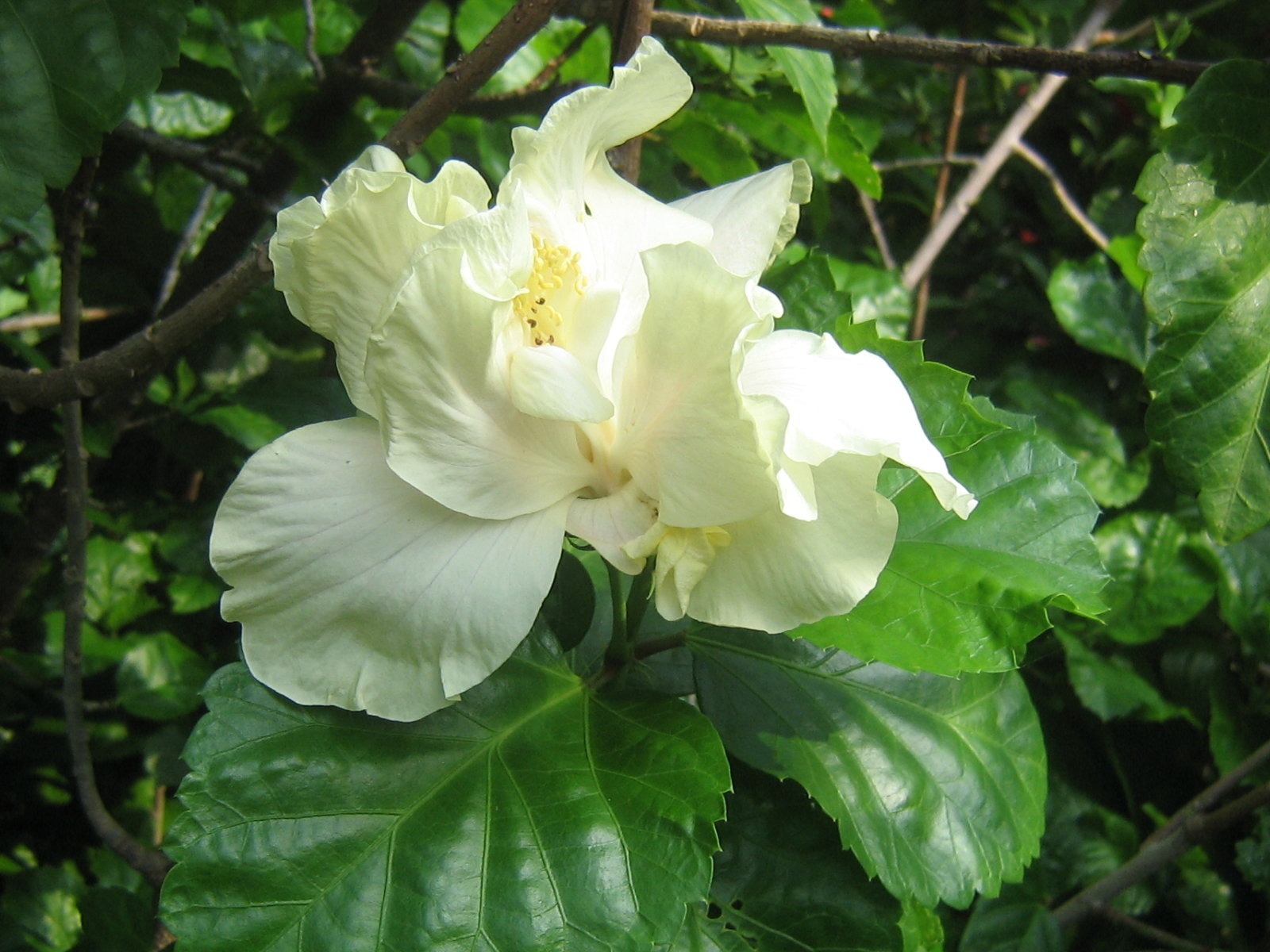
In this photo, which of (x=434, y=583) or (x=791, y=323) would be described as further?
(x=791, y=323)

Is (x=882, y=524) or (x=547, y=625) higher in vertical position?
(x=882, y=524)

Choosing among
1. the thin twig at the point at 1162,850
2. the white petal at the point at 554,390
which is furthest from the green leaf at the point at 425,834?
the thin twig at the point at 1162,850

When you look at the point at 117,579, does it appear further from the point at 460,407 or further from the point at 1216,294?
the point at 1216,294

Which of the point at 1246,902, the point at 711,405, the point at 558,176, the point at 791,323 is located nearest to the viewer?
the point at 711,405

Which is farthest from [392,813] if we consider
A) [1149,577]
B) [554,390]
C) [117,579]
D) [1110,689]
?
[1149,577]

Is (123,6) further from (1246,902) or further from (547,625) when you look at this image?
(1246,902)

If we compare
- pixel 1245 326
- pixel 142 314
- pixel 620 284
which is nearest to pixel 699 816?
pixel 620 284

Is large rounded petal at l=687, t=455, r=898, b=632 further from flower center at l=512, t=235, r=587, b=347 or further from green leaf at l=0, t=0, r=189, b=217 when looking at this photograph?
green leaf at l=0, t=0, r=189, b=217
